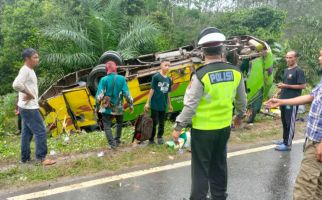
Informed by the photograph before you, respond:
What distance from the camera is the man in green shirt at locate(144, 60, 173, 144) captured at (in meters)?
6.64

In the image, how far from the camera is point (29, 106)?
5.66m

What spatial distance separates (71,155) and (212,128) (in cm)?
334

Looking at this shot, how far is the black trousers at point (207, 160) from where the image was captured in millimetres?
3615

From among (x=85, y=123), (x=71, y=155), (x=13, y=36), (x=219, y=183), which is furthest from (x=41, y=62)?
(x=219, y=183)

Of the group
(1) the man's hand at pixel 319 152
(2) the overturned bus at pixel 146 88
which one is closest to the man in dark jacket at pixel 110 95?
(2) the overturned bus at pixel 146 88

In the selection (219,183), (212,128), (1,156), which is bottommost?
(1,156)

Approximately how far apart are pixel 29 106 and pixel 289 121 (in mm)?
4242

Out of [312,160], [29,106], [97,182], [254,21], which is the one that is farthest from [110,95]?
[254,21]

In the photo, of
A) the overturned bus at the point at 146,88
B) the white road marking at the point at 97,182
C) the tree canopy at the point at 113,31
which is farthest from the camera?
the tree canopy at the point at 113,31

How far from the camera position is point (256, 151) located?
6.37 meters

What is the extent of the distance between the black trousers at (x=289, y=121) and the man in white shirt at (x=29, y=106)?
3.86 metres

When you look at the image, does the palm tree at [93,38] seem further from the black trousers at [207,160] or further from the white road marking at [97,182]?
the black trousers at [207,160]

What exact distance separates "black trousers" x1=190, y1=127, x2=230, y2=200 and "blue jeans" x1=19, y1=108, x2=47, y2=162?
295 cm

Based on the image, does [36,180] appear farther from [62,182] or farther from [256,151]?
[256,151]
